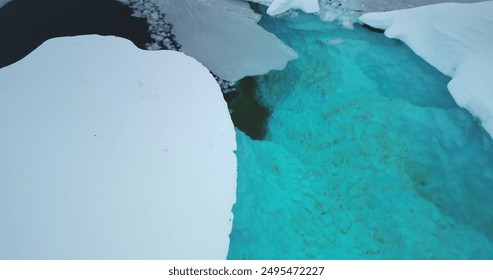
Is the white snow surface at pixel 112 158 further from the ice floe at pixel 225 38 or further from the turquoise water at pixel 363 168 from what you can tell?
the ice floe at pixel 225 38

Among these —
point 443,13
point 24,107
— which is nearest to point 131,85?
point 24,107

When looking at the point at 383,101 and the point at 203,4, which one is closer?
the point at 383,101

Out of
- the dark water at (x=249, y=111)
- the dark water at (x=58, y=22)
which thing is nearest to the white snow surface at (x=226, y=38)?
the dark water at (x=249, y=111)

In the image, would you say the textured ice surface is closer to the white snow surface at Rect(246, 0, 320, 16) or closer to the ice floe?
the white snow surface at Rect(246, 0, 320, 16)

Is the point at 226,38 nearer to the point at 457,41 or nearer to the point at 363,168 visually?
the point at 363,168

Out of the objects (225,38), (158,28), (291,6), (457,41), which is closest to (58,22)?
(158,28)

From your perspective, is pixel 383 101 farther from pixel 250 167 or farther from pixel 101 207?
A: pixel 101 207
